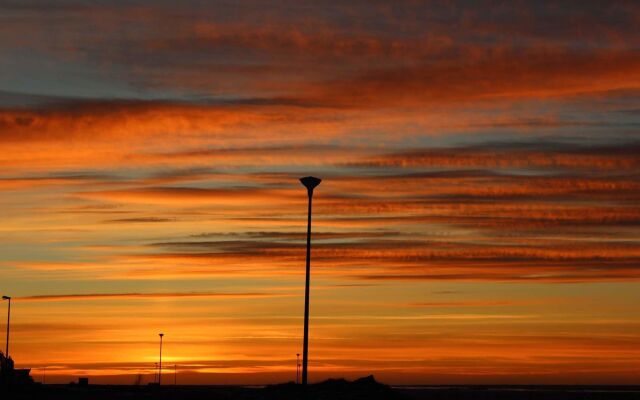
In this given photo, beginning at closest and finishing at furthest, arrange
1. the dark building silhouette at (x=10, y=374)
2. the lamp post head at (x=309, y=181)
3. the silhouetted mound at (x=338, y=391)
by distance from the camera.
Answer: the lamp post head at (x=309, y=181) < the silhouetted mound at (x=338, y=391) < the dark building silhouette at (x=10, y=374)

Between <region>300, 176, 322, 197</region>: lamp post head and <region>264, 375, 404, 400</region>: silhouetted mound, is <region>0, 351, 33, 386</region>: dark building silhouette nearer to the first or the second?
<region>264, 375, 404, 400</region>: silhouetted mound

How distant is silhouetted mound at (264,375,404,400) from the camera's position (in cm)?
5691

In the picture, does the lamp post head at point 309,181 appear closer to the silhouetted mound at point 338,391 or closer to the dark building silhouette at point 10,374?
the silhouetted mound at point 338,391

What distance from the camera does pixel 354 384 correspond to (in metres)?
61.4

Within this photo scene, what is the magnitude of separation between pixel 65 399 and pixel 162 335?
Answer: 9591cm

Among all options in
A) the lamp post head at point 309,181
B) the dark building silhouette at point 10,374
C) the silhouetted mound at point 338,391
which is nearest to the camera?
the lamp post head at point 309,181

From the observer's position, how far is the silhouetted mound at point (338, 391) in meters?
56.9

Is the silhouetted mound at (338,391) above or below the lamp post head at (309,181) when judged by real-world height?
below

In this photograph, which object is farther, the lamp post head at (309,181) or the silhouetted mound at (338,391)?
the silhouetted mound at (338,391)

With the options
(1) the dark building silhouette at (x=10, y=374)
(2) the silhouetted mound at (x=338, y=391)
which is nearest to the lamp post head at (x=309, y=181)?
(2) the silhouetted mound at (x=338, y=391)

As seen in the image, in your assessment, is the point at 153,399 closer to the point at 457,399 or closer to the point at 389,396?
the point at 389,396

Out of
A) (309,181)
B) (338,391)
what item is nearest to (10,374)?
(338,391)

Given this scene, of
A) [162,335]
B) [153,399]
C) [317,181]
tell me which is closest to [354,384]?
[153,399]

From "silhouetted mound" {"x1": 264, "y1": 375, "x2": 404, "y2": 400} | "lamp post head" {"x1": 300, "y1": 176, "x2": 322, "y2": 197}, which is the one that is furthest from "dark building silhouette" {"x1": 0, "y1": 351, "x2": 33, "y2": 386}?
"lamp post head" {"x1": 300, "y1": 176, "x2": 322, "y2": 197}
